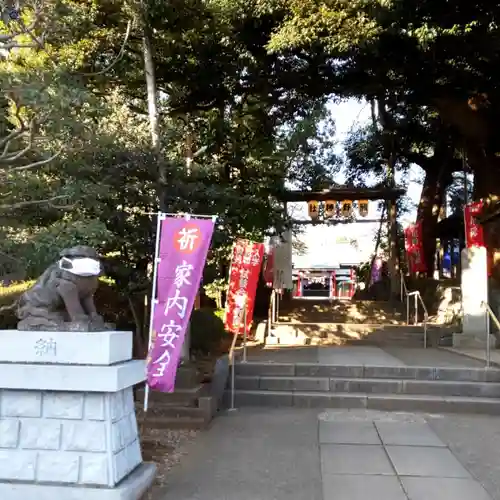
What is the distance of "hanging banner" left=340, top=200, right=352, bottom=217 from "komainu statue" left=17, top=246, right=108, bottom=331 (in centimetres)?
1307

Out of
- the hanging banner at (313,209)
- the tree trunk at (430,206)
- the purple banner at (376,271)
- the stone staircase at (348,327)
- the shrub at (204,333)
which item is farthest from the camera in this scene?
the purple banner at (376,271)

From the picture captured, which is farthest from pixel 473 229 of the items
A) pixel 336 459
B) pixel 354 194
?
pixel 336 459

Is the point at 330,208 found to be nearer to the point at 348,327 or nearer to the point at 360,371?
the point at 348,327

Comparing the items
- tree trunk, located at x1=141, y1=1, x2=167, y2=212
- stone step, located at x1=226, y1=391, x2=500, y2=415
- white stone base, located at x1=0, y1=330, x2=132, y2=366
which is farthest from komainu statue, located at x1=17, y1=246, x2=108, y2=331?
stone step, located at x1=226, y1=391, x2=500, y2=415

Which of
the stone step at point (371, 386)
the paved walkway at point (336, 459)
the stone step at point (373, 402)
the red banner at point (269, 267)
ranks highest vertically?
the red banner at point (269, 267)

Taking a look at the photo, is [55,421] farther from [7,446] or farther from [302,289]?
[302,289]

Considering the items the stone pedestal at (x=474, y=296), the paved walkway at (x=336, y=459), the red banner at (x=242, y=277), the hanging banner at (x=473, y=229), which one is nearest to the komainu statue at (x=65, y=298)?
the paved walkway at (x=336, y=459)

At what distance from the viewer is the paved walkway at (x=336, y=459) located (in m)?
4.65

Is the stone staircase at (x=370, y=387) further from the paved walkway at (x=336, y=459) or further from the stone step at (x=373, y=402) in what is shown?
the paved walkway at (x=336, y=459)

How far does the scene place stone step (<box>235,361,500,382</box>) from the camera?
8.50m

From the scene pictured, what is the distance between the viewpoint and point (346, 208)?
55.4ft

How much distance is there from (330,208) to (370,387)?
9196 millimetres

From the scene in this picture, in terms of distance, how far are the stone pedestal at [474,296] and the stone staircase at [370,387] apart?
11.1ft

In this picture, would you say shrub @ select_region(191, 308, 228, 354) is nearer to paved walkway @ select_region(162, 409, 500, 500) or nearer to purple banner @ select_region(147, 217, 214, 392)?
paved walkway @ select_region(162, 409, 500, 500)
